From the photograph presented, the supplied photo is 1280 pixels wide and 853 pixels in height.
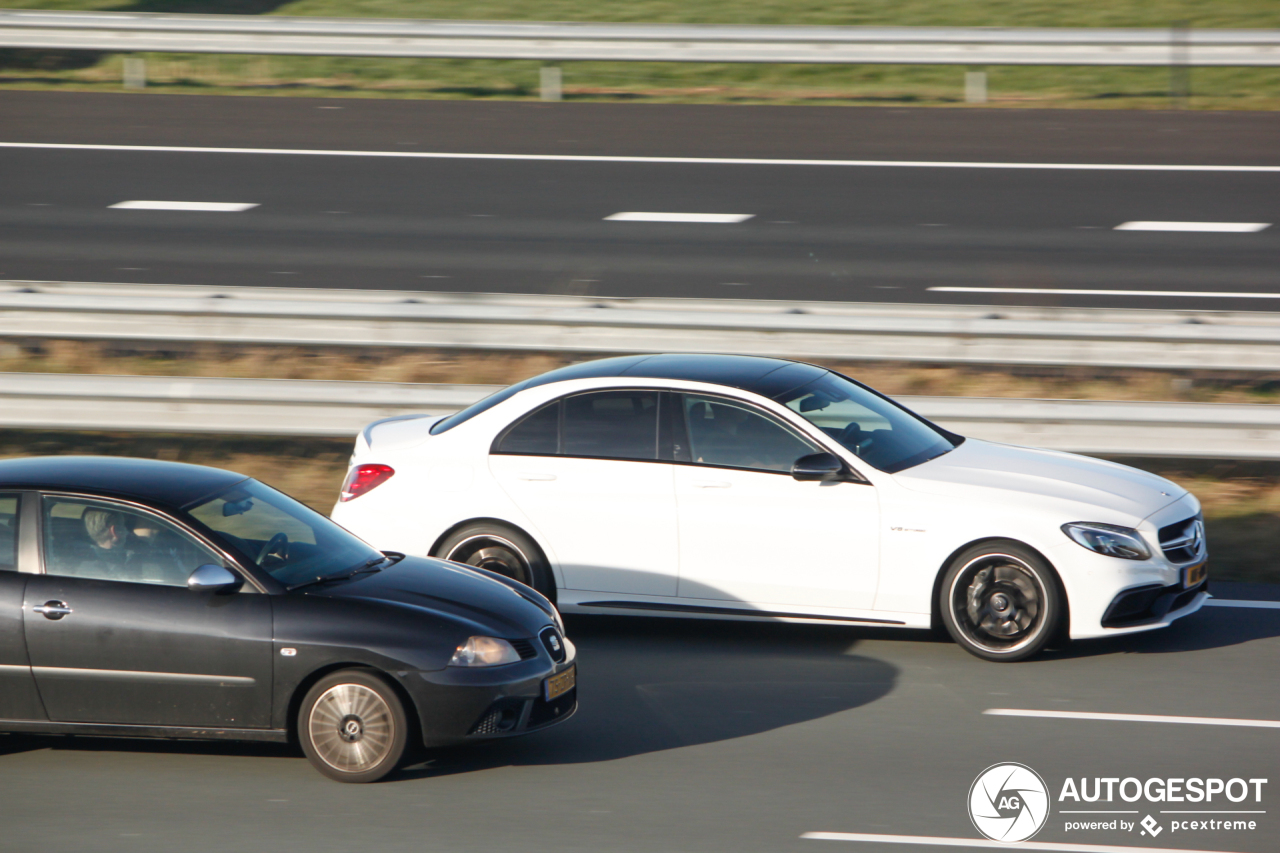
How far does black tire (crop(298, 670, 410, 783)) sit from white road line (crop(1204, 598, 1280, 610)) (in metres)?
4.85

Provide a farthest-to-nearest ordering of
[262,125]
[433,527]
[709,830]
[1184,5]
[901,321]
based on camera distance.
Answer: [1184,5]
[262,125]
[901,321]
[433,527]
[709,830]

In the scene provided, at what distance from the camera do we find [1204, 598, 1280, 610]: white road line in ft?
27.9

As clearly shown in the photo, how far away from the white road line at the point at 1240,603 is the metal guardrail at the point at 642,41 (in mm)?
10546

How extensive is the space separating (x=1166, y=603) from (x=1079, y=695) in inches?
34.4

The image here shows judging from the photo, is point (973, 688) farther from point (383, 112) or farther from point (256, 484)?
point (383, 112)

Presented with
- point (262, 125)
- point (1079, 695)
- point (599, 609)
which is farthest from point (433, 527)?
point (262, 125)

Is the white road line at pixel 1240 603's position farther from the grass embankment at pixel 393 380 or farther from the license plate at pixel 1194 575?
the grass embankment at pixel 393 380

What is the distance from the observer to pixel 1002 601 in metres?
7.63

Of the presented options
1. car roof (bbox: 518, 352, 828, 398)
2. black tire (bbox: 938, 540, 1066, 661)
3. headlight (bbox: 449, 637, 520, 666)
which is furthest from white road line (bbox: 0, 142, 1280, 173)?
headlight (bbox: 449, 637, 520, 666)

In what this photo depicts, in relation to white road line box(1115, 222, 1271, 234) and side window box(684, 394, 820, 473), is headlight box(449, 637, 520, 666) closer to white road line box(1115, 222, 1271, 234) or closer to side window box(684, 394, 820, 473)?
side window box(684, 394, 820, 473)

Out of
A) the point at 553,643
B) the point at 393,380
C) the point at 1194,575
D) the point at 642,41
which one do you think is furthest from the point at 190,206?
the point at 1194,575

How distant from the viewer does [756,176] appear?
1642cm

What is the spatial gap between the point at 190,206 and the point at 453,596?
10.4 meters

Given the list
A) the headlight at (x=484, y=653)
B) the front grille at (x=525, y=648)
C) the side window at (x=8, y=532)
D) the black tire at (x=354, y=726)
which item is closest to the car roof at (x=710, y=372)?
the front grille at (x=525, y=648)
